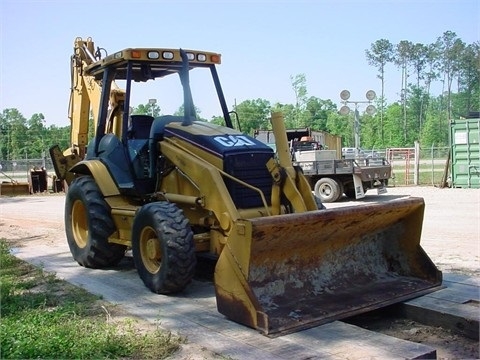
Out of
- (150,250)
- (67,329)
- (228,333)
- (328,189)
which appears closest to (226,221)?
(150,250)

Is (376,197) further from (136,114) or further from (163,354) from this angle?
(163,354)

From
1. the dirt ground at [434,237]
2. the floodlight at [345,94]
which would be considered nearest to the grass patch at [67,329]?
the dirt ground at [434,237]

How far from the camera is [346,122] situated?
7250 centimetres

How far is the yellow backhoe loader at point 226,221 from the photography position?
4.80 meters

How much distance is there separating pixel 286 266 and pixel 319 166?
11.0m

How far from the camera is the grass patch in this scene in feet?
13.3

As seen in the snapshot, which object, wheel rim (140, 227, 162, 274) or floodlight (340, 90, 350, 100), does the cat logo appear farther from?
floodlight (340, 90, 350, 100)

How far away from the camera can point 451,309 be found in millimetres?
5000

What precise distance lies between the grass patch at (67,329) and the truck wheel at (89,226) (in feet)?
2.67

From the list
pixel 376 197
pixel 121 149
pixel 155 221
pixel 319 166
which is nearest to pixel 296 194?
pixel 155 221

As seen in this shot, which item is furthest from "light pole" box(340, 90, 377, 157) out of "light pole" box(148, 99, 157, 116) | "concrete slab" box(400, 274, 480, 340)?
"concrete slab" box(400, 274, 480, 340)

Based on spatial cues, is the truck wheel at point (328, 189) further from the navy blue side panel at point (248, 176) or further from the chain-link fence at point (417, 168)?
the navy blue side panel at point (248, 176)

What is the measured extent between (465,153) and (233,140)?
14895 millimetres

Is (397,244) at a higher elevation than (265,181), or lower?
lower
